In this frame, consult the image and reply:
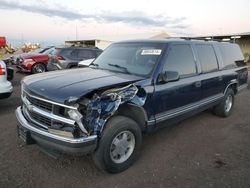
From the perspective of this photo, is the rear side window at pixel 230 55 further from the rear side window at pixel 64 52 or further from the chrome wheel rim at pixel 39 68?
the chrome wheel rim at pixel 39 68

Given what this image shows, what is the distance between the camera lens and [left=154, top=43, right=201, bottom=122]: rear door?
392 centimetres

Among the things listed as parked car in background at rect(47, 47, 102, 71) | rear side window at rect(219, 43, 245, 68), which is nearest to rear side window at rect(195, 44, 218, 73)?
rear side window at rect(219, 43, 245, 68)

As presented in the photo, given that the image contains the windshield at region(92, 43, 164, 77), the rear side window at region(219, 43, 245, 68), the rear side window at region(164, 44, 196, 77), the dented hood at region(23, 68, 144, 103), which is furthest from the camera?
the rear side window at region(219, 43, 245, 68)

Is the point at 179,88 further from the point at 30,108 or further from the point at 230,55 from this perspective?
the point at 230,55

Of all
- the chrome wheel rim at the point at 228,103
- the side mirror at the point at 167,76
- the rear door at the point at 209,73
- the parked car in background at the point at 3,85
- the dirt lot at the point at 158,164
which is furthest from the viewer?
the chrome wheel rim at the point at 228,103

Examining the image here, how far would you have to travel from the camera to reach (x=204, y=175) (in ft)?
11.5

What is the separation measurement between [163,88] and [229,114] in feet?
11.4

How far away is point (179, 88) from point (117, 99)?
146 centimetres

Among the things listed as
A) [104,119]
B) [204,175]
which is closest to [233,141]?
[204,175]

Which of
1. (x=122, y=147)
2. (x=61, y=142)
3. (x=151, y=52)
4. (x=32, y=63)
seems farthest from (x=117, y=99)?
(x=32, y=63)

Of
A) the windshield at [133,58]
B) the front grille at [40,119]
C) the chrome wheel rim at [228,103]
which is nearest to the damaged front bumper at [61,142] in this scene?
the front grille at [40,119]

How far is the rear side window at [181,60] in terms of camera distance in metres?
4.17

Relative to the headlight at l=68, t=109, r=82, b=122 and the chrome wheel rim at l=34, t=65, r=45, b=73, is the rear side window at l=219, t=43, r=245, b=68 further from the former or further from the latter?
the chrome wheel rim at l=34, t=65, r=45, b=73

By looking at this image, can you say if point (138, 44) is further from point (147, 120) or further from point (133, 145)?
point (133, 145)
